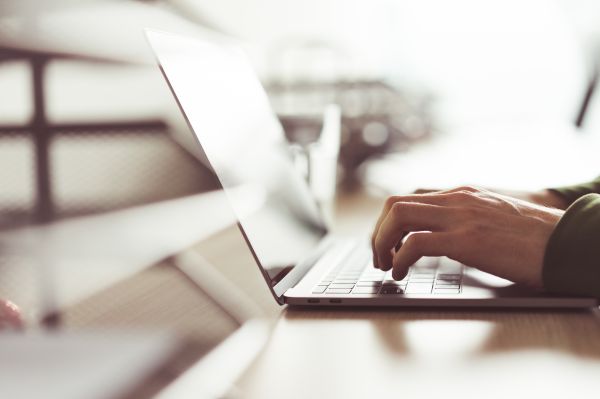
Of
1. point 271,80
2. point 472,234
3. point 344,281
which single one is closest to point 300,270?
point 344,281

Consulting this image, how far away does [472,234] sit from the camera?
521mm

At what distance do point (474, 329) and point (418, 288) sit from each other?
93 mm

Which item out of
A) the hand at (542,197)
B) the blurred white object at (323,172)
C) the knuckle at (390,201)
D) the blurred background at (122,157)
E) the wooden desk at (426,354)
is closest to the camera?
the wooden desk at (426,354)

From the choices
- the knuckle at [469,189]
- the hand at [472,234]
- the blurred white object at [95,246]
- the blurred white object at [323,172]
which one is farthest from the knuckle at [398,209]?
the blurred white object at [323,172]

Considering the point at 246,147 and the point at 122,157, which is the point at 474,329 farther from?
the point at 122,157

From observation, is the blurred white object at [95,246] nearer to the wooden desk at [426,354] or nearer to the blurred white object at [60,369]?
the blurred white object at [60,369]

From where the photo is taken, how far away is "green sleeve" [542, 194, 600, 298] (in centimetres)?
48

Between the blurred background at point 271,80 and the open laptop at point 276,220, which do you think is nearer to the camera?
the open laptop at point 276,220

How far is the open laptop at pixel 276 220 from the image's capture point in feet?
1.66

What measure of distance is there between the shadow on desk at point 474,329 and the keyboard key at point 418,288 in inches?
1.0

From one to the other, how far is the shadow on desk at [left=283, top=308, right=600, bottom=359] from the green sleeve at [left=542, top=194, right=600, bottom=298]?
0.07 ft

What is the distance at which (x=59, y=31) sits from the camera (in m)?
1.43

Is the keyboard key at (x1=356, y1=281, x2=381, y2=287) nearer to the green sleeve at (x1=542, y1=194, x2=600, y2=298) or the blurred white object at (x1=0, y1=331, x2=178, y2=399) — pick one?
the green sleeve at (x1=542, y1=194, x2=600, y2=298)

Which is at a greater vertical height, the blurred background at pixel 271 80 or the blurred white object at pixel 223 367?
the blurred white object at pixel 223 367
